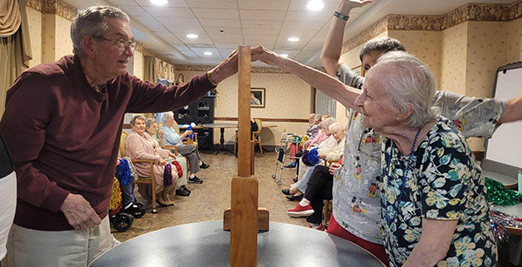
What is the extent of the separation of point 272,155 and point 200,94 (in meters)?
8.42

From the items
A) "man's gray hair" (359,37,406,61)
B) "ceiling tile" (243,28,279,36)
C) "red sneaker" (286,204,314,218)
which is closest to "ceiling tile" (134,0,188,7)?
"ceiling tile" (243,28,279,36)

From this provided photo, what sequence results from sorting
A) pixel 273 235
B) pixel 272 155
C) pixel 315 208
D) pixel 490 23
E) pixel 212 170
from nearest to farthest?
1. pixel 273 235
2. pixel 315 208
3. pixel 490 23
4. pixel 212 170
5. pixel 272 155

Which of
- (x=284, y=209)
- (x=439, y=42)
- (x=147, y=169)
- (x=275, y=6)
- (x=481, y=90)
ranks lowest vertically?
(x=284, y=209)

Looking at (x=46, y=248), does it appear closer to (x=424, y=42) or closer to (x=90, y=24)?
(x=90, y=24)

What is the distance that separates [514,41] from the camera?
3.92 metres

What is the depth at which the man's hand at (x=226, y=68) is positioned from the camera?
1.28 metres

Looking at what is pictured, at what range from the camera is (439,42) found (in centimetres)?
472

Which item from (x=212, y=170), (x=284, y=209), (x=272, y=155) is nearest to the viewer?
(x=284, y=209)

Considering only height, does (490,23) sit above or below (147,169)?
above

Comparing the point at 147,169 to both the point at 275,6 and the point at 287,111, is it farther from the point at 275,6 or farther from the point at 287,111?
the point at 287,111

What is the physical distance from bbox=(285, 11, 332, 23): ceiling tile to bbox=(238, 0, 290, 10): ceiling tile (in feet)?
1.08

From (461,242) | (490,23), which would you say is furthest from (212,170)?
(461,242)

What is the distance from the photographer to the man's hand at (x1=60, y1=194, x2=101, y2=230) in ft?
3.49

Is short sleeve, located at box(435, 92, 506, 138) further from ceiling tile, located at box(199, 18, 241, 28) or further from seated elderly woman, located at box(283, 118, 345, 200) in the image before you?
ceiling tile, located at box(199, 18, 241, 28)
